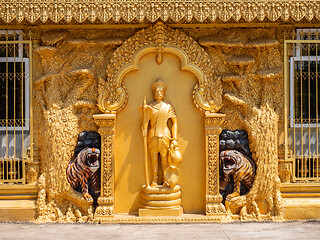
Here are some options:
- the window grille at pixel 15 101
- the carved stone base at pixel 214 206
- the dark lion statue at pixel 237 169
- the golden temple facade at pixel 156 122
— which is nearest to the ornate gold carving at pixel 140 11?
the golden temple facade at pixel 156 122

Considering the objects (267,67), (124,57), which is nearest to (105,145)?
(124,57)

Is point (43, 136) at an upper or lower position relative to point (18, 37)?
lower

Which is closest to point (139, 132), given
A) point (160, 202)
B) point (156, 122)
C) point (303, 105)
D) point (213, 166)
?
point (156, 122)

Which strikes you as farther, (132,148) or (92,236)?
(132,148)

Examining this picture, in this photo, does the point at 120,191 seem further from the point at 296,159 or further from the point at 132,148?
the point at 296,159

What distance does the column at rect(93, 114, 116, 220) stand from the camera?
5.91 meters

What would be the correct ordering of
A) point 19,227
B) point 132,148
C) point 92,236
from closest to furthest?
point 92,236
point 19,227
point 132,148

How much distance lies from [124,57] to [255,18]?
1.86 m

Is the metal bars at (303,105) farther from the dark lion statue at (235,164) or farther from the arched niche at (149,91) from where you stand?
the arched niche at (149,91)

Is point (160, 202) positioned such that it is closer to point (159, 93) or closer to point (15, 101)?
point (159, 93)

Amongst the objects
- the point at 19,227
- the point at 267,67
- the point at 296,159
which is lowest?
the point at 19,227

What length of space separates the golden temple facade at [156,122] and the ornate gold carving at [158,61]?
1cm

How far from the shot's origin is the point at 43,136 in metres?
6.02

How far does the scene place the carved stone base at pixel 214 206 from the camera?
5.92m
